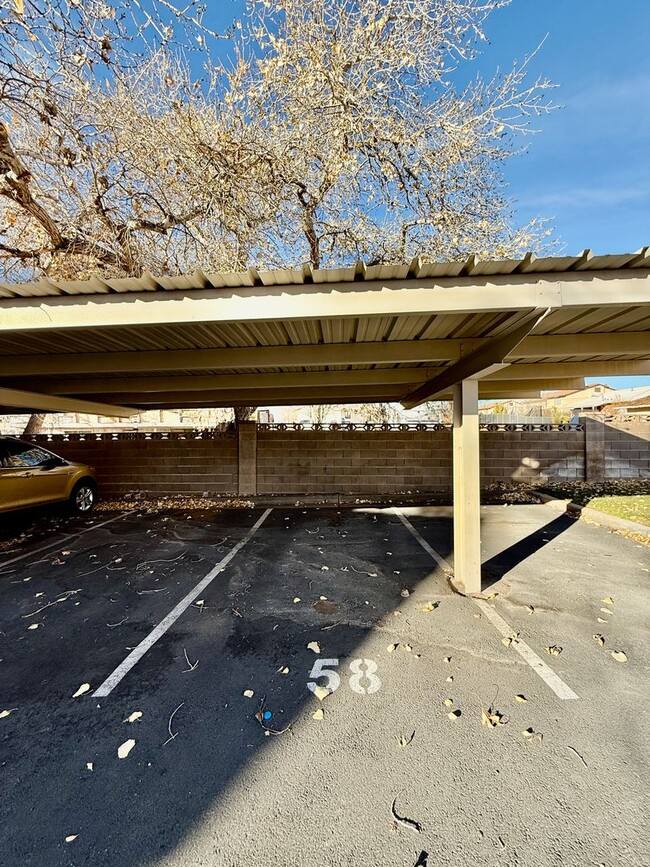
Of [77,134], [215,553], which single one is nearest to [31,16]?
[77,134]

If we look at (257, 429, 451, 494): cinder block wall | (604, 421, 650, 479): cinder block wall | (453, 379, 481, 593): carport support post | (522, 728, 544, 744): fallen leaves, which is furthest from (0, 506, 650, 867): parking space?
(604, 421, 650, 479): cinder block wall

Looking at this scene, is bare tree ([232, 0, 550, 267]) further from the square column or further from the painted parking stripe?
the painted parking stripe

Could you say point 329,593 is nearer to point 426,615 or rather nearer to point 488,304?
point 426,615

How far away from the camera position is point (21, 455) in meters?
6.64

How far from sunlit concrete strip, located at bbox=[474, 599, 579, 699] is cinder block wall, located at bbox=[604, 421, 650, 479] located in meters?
8.35

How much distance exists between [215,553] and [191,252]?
6603mm

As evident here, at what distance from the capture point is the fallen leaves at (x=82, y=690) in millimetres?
2604

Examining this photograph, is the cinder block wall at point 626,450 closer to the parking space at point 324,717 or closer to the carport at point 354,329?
the carport at point 354,329

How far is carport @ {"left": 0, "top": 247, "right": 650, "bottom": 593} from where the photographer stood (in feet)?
9.36

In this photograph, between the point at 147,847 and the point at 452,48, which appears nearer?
the point at 147,847

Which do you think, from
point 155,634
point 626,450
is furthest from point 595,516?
point 155,634

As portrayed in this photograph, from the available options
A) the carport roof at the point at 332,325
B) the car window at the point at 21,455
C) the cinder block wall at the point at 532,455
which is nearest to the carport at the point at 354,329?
the carport roof at the point at 332,325

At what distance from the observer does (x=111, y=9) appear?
4301 mm

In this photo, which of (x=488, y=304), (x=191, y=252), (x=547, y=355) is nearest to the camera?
(x=488, y=304)
